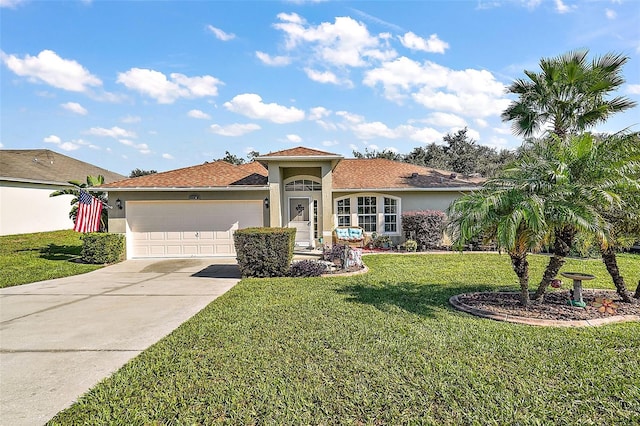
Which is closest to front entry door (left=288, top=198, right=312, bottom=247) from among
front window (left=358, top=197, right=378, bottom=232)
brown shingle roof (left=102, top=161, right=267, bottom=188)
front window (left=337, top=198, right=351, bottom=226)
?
front window (left=337, top=198, right=351, bottom=226)

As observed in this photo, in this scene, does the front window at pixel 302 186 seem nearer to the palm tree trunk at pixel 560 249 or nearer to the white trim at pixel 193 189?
the white trim at pixel 193 189

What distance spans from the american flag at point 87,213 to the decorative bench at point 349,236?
32.0 ft

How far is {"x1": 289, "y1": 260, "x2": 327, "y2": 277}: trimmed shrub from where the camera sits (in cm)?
1009

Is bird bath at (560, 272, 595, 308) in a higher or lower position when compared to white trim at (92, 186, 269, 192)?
lower

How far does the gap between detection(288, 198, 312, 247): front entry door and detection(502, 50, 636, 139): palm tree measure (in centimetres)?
1009

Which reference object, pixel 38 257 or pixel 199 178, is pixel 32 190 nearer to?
pixel 38 257

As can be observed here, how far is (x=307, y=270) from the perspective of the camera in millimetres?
10141

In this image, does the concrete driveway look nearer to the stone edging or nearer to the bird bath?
the stone edging

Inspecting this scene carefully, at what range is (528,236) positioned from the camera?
5.71 meters

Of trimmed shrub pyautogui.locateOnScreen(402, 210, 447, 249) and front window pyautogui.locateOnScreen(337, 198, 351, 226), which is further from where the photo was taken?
front window pyautogui.locateOnScreen(337, 198, 351, 226)

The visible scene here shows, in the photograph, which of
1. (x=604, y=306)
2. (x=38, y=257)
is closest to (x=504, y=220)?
(x=604, y=306)

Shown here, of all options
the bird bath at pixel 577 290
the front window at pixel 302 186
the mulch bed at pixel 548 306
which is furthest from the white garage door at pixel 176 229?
the bird bath at pixel 577 290

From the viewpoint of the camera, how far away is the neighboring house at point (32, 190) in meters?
19.5

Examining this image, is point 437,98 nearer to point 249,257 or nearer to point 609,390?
point 249,257
